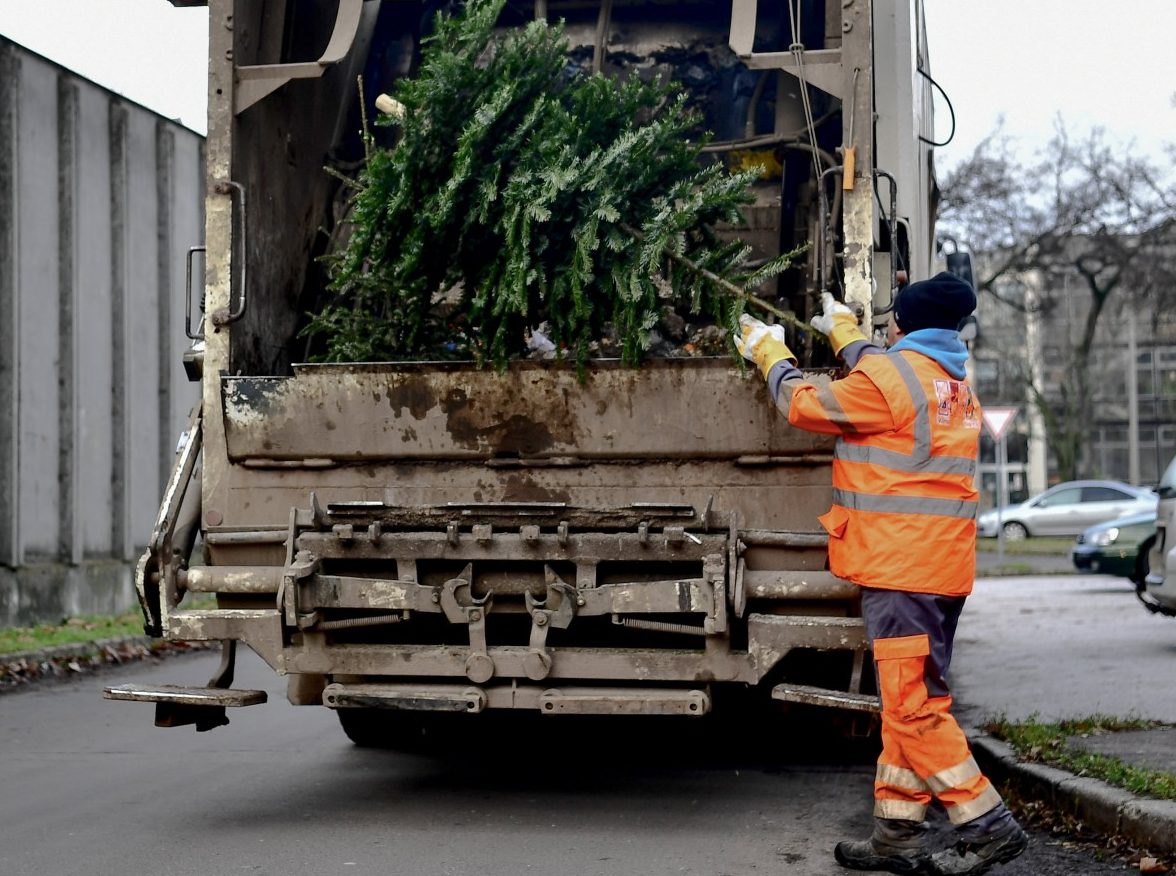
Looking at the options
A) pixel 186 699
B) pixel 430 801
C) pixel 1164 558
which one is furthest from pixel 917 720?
pixel 1164 558

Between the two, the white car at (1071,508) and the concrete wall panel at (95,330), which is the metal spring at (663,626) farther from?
the white car at (1071,508)

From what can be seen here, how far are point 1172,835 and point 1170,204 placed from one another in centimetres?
Answer: 2907

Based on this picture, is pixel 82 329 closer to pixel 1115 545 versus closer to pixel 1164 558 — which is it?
pixel 1164 558

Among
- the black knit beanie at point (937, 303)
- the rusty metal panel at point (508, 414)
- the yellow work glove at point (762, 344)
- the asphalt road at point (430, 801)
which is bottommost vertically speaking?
the asphalt road at point (430, 801)

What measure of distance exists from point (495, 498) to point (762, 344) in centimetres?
104

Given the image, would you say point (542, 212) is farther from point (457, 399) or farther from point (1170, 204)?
point (1170, 204)

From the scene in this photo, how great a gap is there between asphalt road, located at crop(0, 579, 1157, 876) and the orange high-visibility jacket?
0.91 metres

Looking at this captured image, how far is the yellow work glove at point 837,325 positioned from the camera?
15.6 ft

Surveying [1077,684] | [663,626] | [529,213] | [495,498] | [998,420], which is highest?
[529,213]

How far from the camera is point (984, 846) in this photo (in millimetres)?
4285

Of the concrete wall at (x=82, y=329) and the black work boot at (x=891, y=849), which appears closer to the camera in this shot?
the black work boot at (x=891, y=849)

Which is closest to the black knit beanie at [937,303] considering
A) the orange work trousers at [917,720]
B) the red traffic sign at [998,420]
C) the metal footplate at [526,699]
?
the orange work trousers at [917,720]

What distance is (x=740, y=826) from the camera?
5.14m

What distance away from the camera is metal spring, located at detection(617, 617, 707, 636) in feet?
15.6
